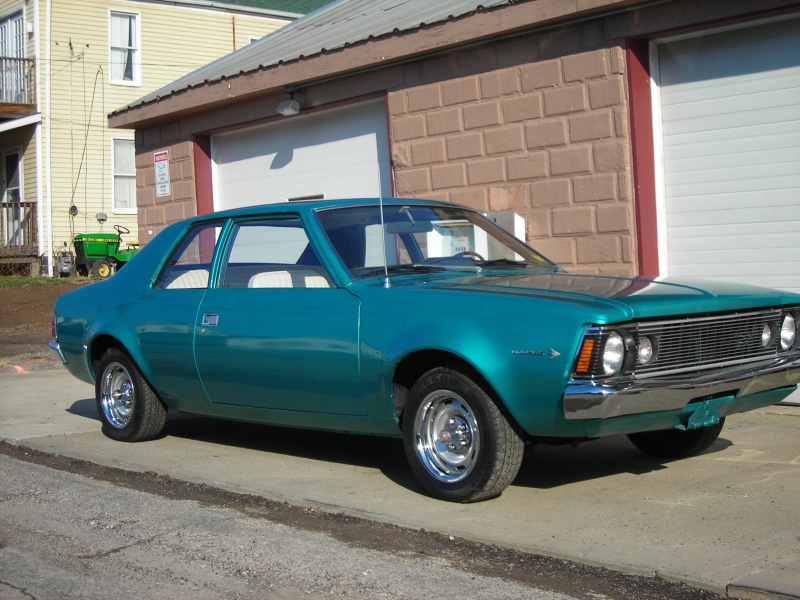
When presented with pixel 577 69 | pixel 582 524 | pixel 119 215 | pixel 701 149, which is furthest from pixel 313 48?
pixel 119 215

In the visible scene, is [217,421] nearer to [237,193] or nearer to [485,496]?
[485,496]

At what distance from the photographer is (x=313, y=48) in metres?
10.5

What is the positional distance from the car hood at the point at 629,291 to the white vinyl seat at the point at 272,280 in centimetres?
81

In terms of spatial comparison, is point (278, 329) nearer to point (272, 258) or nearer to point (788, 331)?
point (272, 258)

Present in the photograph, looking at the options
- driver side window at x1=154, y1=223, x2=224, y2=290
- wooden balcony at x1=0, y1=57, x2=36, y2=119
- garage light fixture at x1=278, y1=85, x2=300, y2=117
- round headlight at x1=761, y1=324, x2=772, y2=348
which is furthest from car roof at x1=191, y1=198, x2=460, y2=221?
wooden balcony at x1=0, y1=57, x2=36, y2=119

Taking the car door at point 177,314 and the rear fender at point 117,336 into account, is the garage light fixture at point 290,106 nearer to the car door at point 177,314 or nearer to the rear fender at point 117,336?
the car door at point 177,314

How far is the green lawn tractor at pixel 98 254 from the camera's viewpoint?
23.3 meters

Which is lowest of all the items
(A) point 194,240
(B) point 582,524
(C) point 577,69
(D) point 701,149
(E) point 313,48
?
(B) point 582,524

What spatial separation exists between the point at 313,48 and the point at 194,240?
176 inches

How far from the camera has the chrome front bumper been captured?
4398 millimetres

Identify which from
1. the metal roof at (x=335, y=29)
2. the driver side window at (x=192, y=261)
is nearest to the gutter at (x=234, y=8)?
the metal roof at (x=335, y=29)

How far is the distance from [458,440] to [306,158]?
6735 mm

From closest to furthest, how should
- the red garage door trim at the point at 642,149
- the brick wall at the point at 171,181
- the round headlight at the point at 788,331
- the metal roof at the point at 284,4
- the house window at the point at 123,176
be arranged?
the round headlight at the point at 788,331, the red garage door trim at the point at 642,149, the brick wall at the point at 171,181, the house window at the point at 123,176, the metal roof at the point at 284,4

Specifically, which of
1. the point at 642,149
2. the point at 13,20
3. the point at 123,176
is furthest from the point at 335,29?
the point at 13,20
